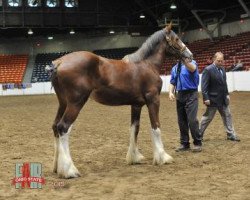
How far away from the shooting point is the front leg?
7199 mm

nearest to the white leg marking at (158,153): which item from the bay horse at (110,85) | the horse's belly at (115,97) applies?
the bay horse at (110,85)

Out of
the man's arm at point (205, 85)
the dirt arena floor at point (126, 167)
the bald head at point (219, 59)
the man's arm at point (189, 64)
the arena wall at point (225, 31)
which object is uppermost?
the arena wall at point (225, 31)

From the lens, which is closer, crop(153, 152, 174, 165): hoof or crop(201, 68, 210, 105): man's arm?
crop(153, 152, 174, 165): hoof

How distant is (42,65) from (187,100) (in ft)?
132

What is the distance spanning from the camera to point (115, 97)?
23.1 ft

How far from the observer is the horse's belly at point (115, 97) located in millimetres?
6930

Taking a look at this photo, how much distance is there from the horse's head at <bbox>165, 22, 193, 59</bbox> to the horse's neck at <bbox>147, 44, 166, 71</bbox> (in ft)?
0.43

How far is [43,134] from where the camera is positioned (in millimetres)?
11422

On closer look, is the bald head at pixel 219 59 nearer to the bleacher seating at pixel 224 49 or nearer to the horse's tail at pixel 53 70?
the horse's tail at pixel 53 70

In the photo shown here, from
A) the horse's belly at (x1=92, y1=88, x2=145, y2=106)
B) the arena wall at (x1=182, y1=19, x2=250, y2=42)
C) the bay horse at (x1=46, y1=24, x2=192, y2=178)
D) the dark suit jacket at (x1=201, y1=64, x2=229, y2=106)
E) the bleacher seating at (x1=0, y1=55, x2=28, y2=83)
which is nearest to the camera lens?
the bay horse at (x1=46, y1=24, x2=192, y2=178)

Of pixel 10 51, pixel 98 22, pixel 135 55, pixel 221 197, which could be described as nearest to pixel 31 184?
pixel 221 197
